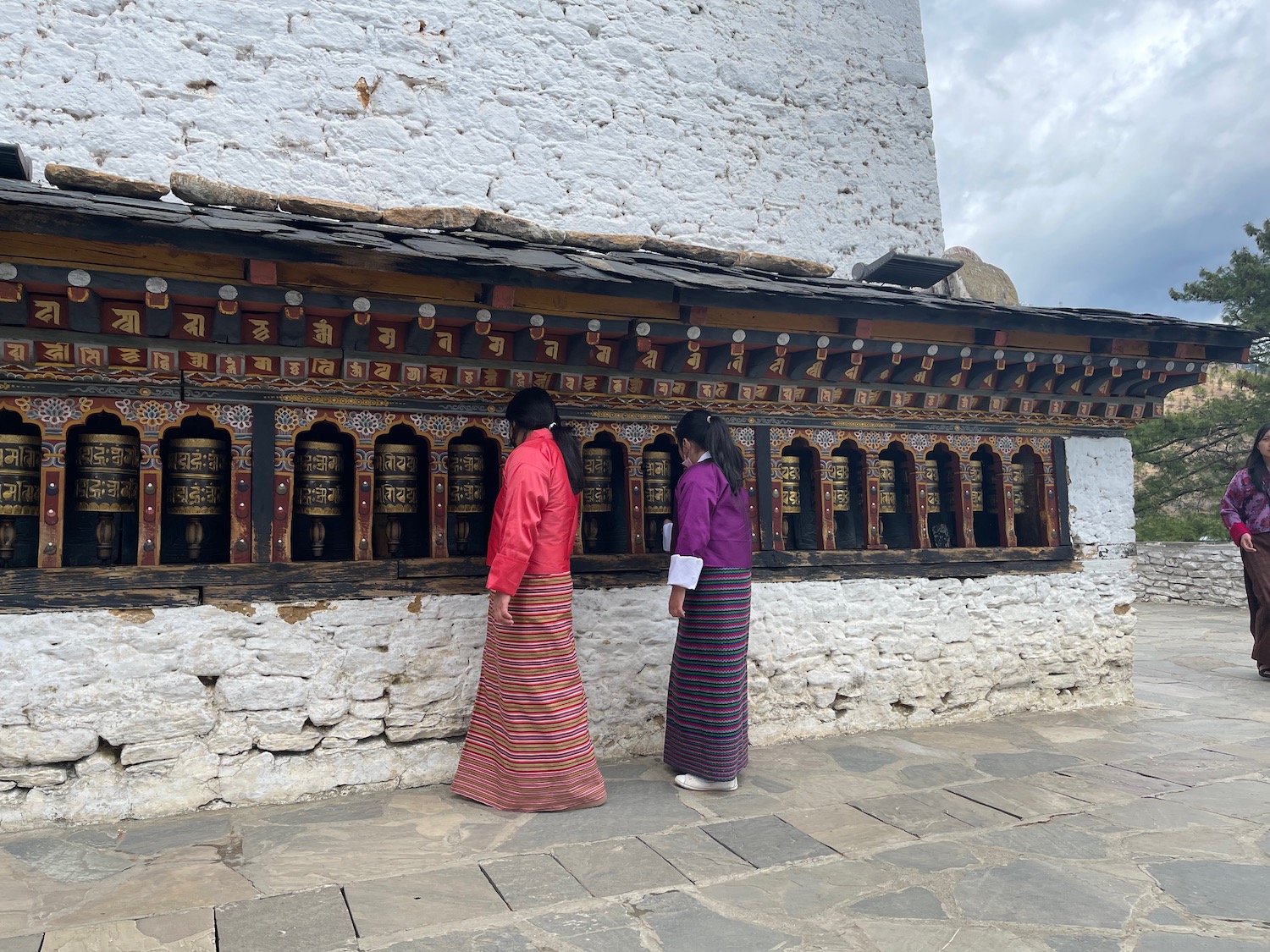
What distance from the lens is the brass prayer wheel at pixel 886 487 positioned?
508cm

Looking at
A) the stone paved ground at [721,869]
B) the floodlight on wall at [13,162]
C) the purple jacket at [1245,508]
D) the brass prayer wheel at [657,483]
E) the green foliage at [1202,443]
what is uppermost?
the floodlight on wall at [13,162]

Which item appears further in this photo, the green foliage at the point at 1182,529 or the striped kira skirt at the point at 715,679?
the green foliage at the point at 1182,529

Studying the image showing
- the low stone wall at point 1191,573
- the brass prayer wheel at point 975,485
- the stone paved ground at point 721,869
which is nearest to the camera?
the stone paved ground at point 721,869

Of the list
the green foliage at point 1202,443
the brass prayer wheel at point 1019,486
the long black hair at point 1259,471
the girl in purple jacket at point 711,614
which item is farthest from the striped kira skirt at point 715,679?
the green foliage at point 1202,443

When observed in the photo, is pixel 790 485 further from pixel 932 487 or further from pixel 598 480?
pixel 598 480

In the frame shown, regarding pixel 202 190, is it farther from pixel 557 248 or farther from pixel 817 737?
pixel 817 737

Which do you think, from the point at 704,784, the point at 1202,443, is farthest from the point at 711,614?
the point at 1202,443

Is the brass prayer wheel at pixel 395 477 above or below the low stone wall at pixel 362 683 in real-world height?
above

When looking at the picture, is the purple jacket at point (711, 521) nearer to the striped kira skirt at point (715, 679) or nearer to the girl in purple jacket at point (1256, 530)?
the striped kira skirt at point (715, 679)

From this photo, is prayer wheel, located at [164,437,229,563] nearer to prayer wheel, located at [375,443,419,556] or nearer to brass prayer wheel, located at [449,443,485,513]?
prayer wheel, located at [375,443,419,556]

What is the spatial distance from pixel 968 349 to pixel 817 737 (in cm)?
239

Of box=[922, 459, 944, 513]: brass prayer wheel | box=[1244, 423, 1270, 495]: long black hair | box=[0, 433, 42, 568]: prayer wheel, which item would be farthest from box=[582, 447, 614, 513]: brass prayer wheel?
box=[1244, 423, 1270, 495]: long black hair

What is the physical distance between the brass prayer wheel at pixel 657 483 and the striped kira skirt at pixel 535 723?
0.99m

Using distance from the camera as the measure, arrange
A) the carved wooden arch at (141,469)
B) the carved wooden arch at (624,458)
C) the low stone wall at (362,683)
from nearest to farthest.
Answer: the low stone wall at (362,683) → the carved wooden arch at (141,469) → the carved wooden arch at (624,458)
